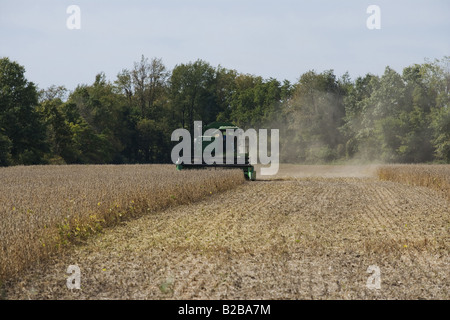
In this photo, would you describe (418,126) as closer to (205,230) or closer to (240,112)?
(240,112)

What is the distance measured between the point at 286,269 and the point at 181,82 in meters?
73.3

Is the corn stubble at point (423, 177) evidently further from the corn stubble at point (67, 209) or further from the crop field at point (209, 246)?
the corn stubble at point (67, 209)

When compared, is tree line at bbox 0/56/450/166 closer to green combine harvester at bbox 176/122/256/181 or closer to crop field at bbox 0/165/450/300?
green combine harvester at bbox 176/122/256/181

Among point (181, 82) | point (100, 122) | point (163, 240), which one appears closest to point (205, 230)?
point (163, 240)

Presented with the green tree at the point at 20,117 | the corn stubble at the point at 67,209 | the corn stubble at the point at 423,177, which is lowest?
the corn stubble at the point at 423,177

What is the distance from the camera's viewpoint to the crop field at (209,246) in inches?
293

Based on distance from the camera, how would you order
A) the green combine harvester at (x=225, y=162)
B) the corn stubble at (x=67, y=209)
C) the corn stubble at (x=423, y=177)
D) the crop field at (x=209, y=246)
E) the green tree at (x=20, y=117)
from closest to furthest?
the crop field at (x=209, y=246), the corn stubble at (x=67, y=209), the corn stubble at (x=423, y=177), the green combine harvester at (x=225, y=162), the green tree at (x=20, y=117)

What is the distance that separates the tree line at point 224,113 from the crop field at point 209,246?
34.0 meters

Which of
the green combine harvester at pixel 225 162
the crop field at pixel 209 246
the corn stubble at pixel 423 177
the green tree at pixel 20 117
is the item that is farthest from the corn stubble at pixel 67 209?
the green tree at pixel 20 117

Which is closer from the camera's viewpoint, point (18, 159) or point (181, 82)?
point (18, 159)

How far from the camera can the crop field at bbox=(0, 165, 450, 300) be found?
7.44m

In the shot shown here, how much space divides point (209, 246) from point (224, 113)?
73.7m

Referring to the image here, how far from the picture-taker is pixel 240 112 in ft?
267

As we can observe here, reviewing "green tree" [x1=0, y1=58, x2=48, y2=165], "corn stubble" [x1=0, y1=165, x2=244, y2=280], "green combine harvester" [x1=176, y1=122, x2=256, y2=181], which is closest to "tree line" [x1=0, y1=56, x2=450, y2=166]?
"green tree" [x1=0, y1=58, x2=48, y2=165]
